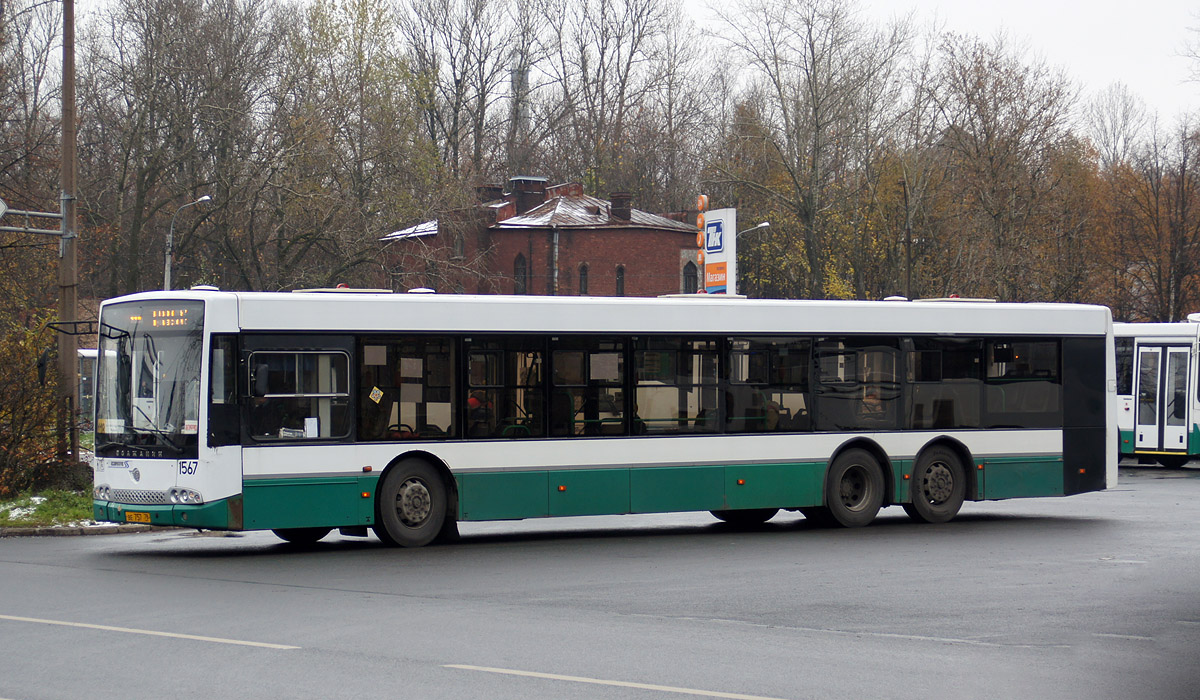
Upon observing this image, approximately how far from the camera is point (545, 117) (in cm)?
7719

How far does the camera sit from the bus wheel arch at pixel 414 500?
14.7 metres

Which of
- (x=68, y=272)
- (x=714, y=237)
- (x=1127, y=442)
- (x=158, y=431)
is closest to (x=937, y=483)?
(x=158, y=431)

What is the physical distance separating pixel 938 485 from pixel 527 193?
59947 mm

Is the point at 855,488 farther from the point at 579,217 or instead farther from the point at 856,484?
the point at 579,217

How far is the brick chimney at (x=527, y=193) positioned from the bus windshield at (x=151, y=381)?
61.7 metres

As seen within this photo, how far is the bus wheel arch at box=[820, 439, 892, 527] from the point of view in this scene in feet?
55.9

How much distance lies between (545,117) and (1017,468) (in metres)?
61.6

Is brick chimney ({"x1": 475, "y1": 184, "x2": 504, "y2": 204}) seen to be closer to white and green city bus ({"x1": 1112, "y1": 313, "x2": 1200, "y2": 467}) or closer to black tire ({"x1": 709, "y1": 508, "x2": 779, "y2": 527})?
white and green city bus ({"x1": 1112, "y1": 313, "x2": 1200, "y2": 467})

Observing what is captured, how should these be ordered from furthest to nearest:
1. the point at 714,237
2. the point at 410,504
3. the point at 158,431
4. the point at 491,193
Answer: the point at 491,193, the point at 714,237, the point at 410,504, the point at 158,431

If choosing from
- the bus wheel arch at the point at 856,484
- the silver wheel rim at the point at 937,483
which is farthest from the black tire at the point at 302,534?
the silver wheel rim at the point at 937,483

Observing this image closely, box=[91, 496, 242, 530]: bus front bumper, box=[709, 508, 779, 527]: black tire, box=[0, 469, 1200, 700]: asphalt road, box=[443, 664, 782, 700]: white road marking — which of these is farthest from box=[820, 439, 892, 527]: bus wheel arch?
box=[443, 664, 782, 700]: white road marking

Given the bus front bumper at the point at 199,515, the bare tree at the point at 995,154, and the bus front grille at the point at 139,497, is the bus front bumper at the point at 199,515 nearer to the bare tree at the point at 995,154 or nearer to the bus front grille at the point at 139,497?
the bus front grille at the point at 139,497

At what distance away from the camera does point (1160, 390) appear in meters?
29.4

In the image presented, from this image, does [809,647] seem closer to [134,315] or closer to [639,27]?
[134,315]
